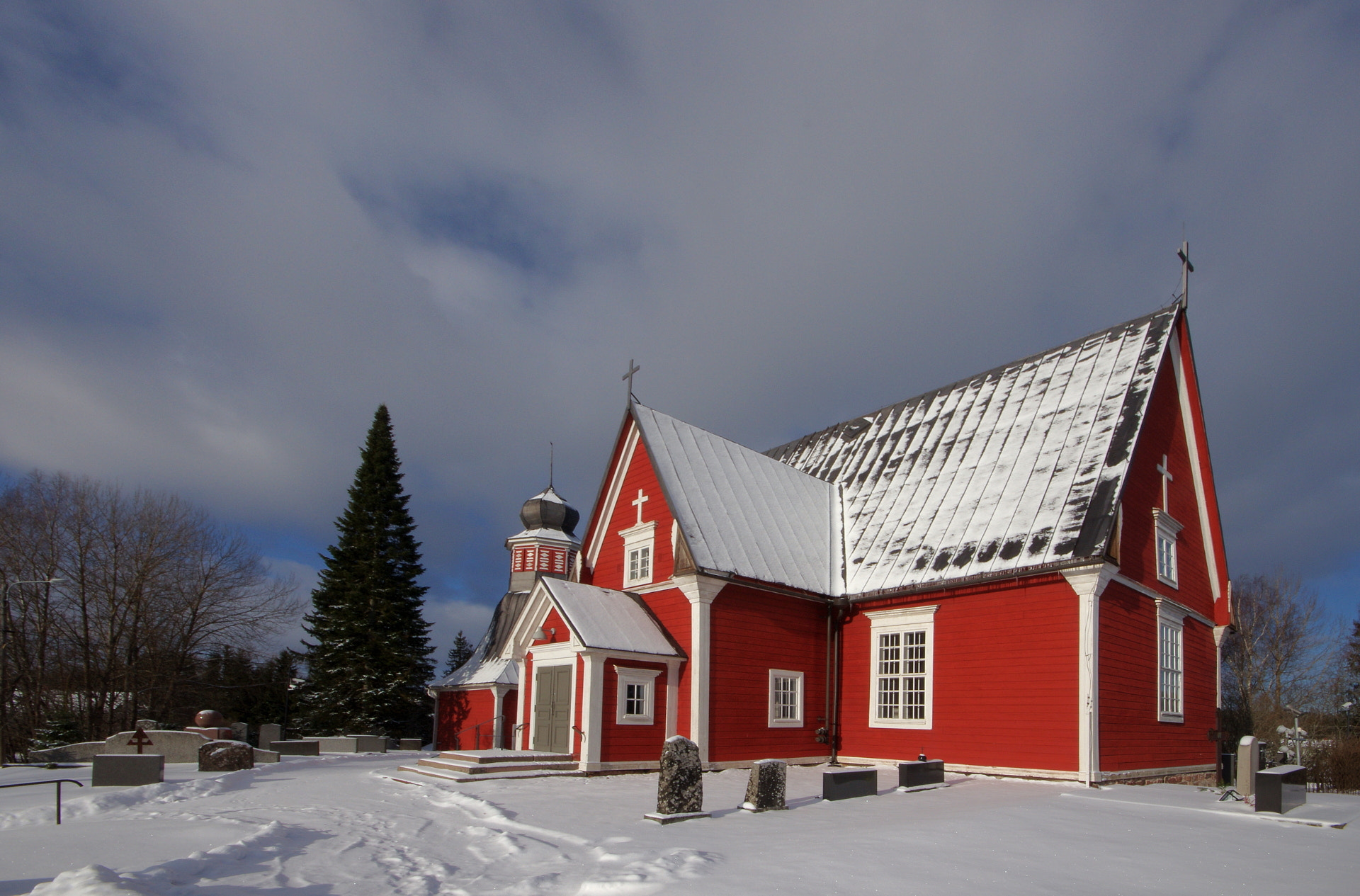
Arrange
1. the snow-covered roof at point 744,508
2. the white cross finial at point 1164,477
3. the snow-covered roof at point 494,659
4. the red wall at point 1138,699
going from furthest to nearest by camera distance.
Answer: the snow-covered roof at point 494,659 → the snow-covered roof at point 744,508 → the white cross finial at point 1164,477 → the red wall at point 1138,699

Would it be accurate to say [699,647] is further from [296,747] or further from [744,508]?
[296,747]

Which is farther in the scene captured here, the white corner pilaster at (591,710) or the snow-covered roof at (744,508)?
the snow-covered roof at (744,508)

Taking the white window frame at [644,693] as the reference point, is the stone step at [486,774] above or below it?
below

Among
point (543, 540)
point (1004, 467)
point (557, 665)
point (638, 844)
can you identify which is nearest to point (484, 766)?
point (557, 665)

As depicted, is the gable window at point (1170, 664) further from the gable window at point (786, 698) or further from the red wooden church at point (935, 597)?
the gable window at point (786, 698)

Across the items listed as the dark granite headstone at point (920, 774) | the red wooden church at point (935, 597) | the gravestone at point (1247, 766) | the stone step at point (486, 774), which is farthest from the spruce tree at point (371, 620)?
the gravestone at point (1247, 766)

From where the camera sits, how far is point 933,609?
60.7 ft

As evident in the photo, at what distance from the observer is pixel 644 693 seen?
18172mm

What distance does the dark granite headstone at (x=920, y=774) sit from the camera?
14.5m

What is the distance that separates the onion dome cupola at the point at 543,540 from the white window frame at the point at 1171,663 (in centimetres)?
2455

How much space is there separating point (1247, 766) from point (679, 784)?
8.46 metres

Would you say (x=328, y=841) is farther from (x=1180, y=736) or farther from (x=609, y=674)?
(x=1180, y=736)

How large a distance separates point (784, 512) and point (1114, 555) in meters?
8.18

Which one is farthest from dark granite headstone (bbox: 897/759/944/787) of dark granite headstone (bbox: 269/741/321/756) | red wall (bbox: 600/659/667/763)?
dark granite headstone (bbox: 269/741/321/756)
